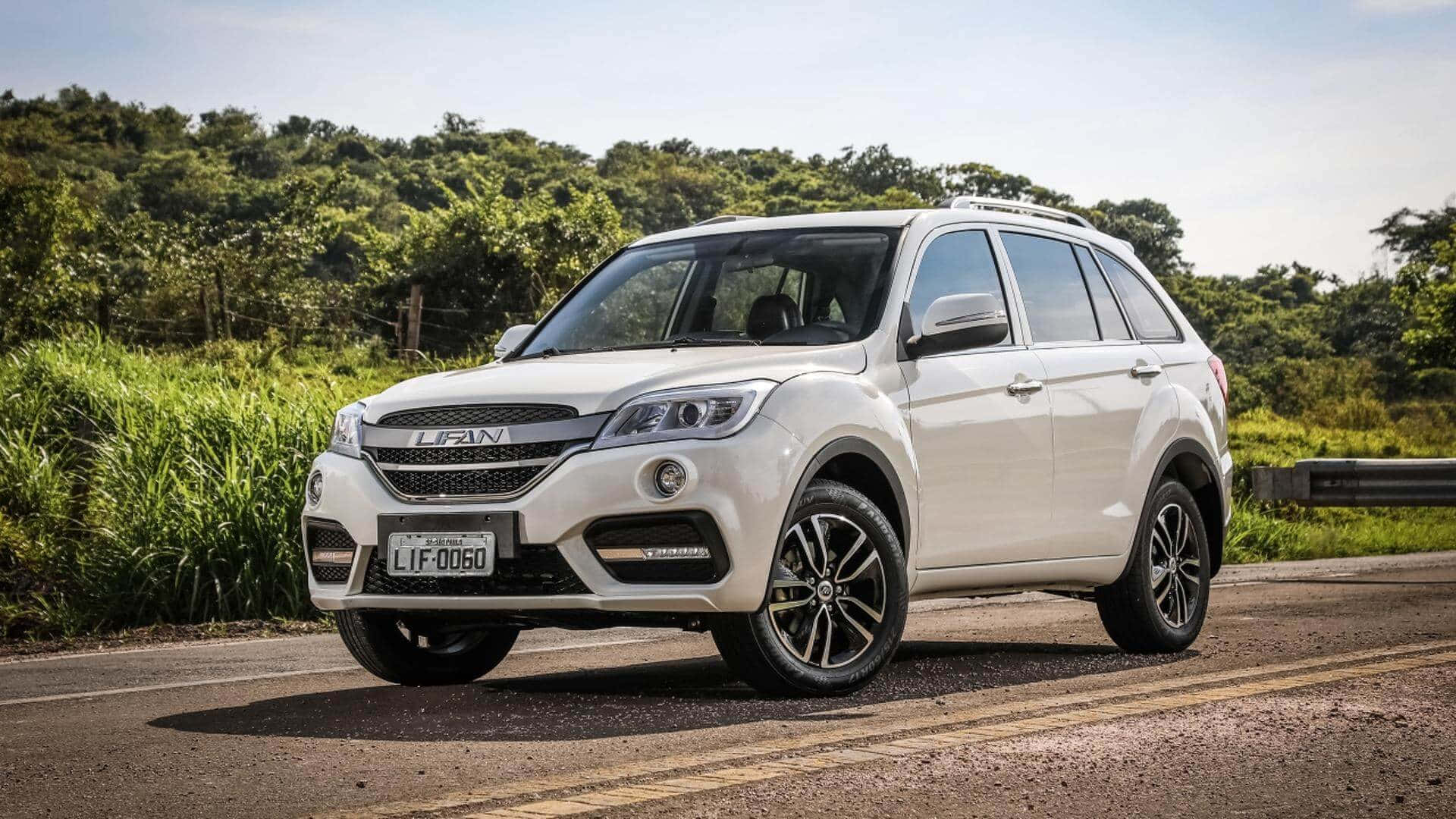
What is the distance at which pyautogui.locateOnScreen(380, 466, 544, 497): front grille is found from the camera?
241 inches

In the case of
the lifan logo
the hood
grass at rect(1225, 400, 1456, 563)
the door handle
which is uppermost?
the hood

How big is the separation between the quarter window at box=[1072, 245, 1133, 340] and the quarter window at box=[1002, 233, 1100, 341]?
50mm

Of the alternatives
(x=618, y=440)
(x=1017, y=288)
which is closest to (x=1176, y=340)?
(x=1017, y=288)

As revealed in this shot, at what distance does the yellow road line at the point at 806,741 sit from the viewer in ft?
15.0

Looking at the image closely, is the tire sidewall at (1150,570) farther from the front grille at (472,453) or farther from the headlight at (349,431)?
the headlight at (349,431)

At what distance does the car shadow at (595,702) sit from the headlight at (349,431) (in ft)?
3.16

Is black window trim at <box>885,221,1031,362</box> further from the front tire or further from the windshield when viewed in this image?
the front tire

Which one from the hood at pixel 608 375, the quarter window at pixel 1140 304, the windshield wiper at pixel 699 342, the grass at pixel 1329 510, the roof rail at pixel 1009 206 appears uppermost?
the roof rail at pixel 1009 206

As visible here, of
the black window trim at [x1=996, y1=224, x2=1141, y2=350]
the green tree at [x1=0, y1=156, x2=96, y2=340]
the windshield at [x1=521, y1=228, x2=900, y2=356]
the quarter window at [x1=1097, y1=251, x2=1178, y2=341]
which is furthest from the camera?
the green tree at [x1=0, y1=156, x2=96, y2=340]

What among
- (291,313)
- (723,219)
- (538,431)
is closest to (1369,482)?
(723,219)

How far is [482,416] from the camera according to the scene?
6.28 metres

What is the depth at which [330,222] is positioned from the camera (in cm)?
4981

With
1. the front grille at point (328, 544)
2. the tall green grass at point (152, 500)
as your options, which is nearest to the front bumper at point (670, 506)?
the front grille at point (328, 544)

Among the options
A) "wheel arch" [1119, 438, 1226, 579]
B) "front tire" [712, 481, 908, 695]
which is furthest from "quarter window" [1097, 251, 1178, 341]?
"front tire" [712, 481, 908, 695]
